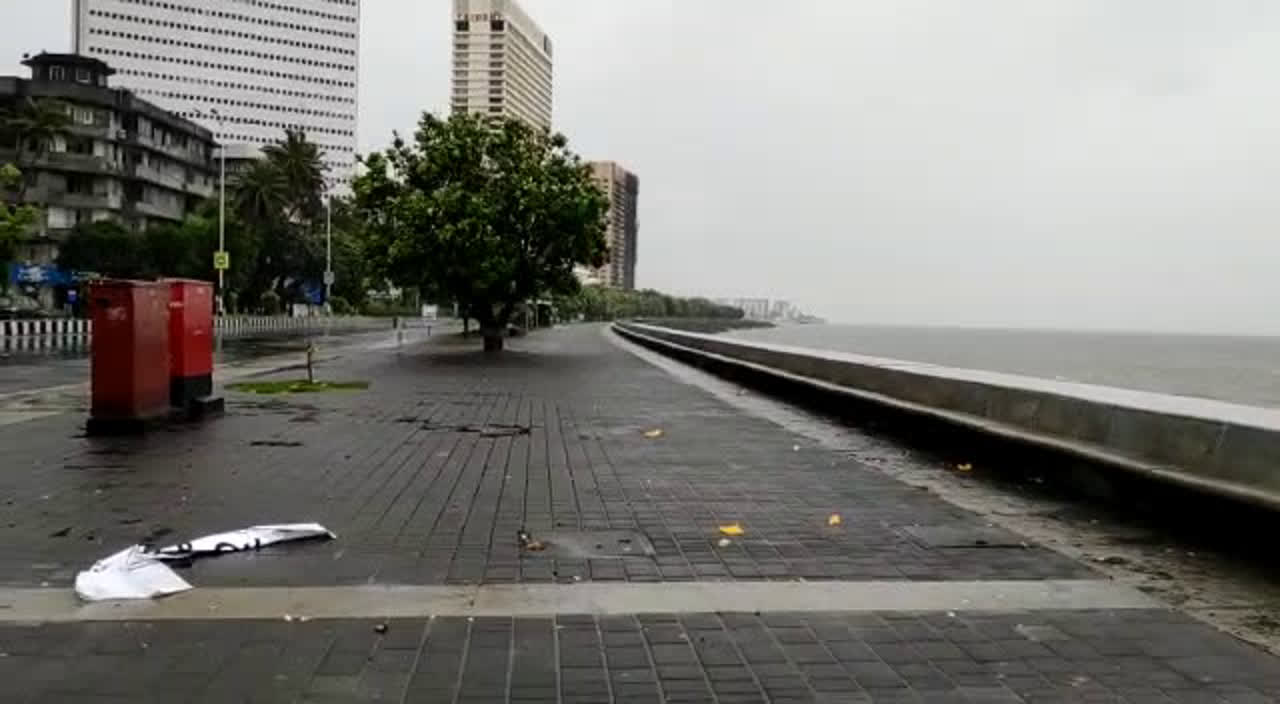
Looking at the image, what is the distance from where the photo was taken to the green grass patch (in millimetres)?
18234

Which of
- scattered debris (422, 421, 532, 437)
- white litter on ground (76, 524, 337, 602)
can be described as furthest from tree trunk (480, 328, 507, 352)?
white litter on ground (76, 524, 337, 602)

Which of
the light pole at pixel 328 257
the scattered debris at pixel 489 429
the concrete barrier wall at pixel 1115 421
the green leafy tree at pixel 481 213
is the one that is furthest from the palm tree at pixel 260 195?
the concrete barrier wall at pixel 1115 421

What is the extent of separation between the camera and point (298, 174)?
289 ft

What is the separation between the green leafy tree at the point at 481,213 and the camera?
34469 mm

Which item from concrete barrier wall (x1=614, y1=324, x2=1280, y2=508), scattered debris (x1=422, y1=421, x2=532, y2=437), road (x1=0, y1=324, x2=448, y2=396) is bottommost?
road (x1=0, y1=324, x2=448, y2=396)

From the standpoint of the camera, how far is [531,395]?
62.1ft

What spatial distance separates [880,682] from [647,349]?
133 ft

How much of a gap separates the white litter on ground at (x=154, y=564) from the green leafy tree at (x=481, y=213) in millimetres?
27299

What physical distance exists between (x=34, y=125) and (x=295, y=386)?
55840mm

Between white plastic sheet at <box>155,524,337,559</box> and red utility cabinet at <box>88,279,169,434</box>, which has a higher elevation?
red utility cabinet at <box>88,279,169,434</box>

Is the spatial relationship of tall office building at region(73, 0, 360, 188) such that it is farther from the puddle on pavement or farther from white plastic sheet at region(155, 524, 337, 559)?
the puddle on pavement

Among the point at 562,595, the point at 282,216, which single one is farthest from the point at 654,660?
the point at 282,216

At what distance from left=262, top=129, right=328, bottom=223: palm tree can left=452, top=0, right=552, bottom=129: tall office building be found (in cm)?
1372

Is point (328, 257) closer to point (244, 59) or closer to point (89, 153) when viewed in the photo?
point (89, 153)
